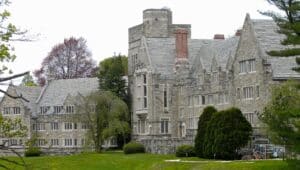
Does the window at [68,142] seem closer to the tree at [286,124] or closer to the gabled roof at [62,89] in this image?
the gabled roof at [62,89]

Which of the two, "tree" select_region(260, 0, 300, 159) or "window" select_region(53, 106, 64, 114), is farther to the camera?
"window" select_region(53, 106, 64, 114)

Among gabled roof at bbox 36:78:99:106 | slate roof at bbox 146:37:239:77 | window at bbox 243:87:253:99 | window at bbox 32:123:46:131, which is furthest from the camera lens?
window at bbox 32:123:46:131

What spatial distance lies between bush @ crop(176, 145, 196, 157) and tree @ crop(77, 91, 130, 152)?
13881mm

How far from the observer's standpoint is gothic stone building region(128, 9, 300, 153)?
58781mm

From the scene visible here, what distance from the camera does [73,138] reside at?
85.8 metres

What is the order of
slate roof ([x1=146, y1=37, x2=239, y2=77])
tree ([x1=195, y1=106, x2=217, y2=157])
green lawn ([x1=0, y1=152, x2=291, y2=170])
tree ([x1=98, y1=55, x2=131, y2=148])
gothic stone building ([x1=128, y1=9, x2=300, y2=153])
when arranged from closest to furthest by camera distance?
green lawn ([x1=0, y1=152, x2=291, y2=170]) < tree ([x1=195, y1=106, x2=217, y2=157]) < gothic stone building ([x1=128, y1=9, x2=300, y2=153]) < slate roof ([x1=146, y1=37, x2=239, y2=77]) < tree ([x1=98, y1=55, x2=131, y2=148])

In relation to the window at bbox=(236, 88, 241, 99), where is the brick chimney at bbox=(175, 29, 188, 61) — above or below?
above

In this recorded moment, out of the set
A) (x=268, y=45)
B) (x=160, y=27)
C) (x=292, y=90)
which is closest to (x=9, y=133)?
(x=292, y=90)

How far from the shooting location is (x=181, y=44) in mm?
72000

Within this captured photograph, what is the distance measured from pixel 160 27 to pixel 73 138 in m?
17.7

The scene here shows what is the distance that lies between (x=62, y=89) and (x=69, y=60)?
1818 centimetres

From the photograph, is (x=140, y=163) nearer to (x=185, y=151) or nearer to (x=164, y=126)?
(x=185, y=151)

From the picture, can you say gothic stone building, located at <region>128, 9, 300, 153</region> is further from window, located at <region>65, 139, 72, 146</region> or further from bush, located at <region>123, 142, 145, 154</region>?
window, located at <region>65, 139, 72, 146</region>

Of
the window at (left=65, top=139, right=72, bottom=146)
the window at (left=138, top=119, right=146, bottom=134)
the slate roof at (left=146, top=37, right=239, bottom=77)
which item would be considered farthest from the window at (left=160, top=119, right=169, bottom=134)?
the window at (left=65, top=139, right=72, bottom=146)
